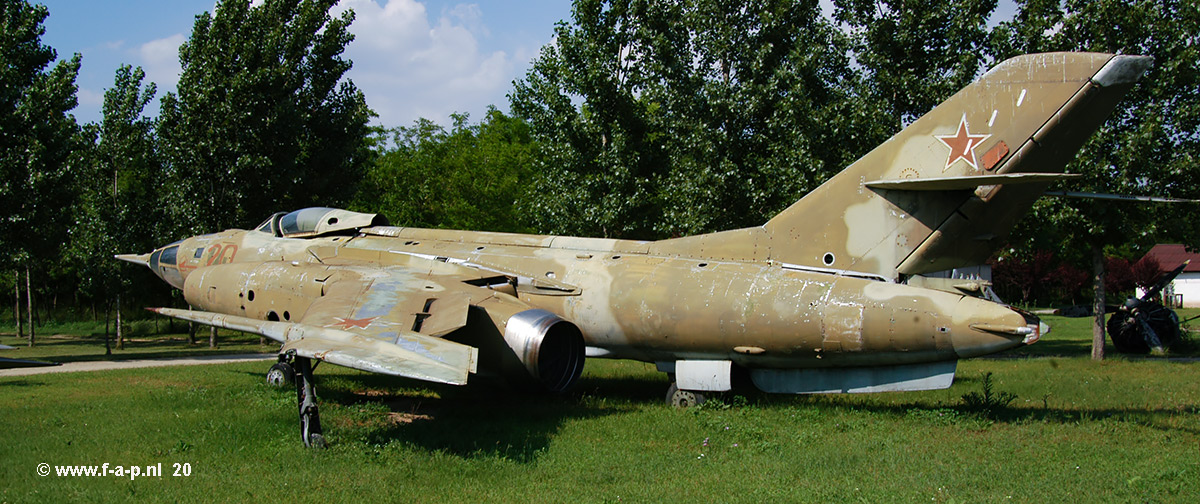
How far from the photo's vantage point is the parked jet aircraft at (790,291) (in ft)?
30.5

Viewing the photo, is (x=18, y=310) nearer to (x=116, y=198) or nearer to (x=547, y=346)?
(x=116, y=198)

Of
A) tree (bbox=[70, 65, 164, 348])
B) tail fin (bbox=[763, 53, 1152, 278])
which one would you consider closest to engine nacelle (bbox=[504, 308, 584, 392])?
→ tail fin (bbox=[763, 53, 1152, 278])

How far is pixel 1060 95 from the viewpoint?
9734mm

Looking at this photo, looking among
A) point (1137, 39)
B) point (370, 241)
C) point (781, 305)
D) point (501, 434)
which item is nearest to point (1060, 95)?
point (781, 305)

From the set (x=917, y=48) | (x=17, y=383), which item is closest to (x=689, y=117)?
(x=917, y=48)

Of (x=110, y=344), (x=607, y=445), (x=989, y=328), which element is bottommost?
(x=110, y=344)

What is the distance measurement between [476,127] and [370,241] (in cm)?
3504

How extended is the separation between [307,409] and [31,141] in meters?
17.1

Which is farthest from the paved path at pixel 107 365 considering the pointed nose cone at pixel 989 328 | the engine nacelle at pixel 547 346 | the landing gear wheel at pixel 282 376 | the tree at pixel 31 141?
the pointed nose cone at pixel 989 328

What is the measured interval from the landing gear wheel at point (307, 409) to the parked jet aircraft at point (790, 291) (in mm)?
19

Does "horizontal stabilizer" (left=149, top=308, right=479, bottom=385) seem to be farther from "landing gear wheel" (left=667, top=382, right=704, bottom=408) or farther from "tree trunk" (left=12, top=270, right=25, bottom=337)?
"tree trunk" (left=12, top=270, right=25, bottom=337)

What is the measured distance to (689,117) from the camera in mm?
21359

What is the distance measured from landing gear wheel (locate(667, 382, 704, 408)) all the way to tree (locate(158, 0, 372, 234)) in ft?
57.3

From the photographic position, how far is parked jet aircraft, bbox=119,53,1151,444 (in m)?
9.28
